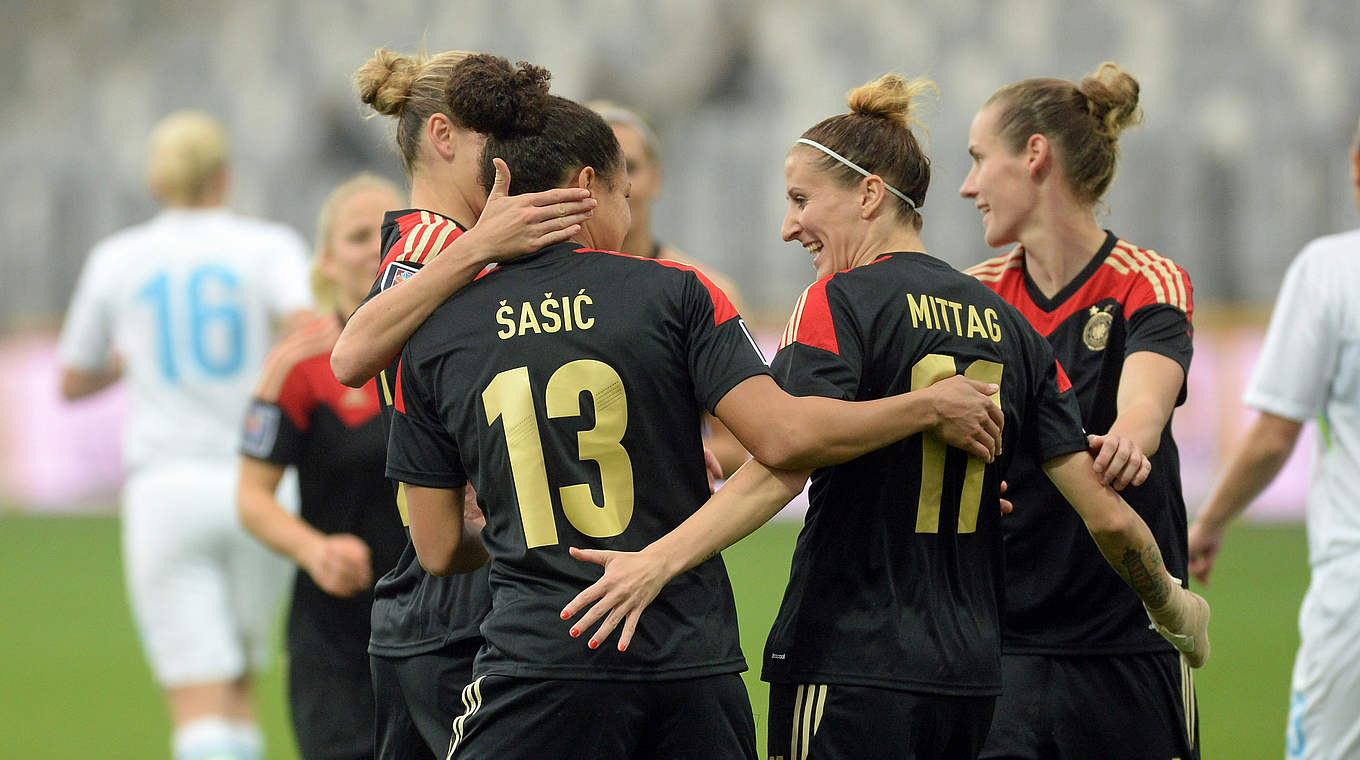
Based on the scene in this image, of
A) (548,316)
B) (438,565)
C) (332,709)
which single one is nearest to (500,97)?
(548,316)

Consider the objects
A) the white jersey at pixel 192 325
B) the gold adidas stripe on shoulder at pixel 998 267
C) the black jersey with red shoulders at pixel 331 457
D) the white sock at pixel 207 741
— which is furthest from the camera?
the white jersey at pixel 192 325

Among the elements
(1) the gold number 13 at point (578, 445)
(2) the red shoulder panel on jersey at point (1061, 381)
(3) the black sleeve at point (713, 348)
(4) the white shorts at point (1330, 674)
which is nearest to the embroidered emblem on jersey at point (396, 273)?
(1) the gold number 13 at point (578, 445)

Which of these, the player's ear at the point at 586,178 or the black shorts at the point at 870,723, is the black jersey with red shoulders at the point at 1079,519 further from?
the player's ear at the point at 586,178

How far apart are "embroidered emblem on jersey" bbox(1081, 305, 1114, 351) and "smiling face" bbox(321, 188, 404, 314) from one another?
211 centimetres

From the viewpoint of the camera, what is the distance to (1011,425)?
2.90m

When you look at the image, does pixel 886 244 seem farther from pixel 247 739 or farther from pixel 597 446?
pixel 247 739

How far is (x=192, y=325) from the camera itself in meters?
6.19

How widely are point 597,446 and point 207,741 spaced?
11.7 feet

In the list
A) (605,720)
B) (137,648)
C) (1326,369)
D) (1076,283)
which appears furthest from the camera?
(137,648)

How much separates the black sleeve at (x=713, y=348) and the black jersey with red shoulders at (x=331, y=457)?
6.15 ft

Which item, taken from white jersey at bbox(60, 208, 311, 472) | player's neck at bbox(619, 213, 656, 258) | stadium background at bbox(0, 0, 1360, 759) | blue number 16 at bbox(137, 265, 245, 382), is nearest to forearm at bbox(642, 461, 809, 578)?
player's neck at bbox(619, 213, 656, 258)

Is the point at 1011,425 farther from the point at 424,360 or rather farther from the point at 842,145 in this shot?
the point at 424,360

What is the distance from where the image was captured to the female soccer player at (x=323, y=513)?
13.6 ft

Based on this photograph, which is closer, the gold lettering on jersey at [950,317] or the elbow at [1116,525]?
the gold lettering on jersey at [950,317]
